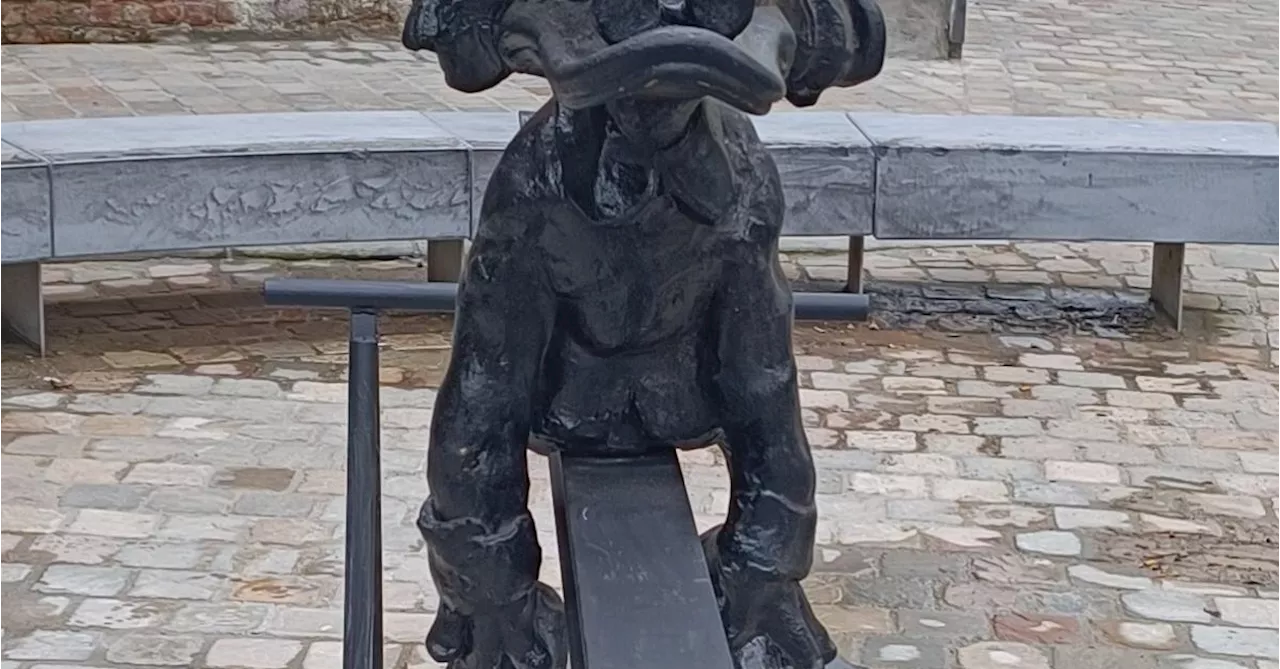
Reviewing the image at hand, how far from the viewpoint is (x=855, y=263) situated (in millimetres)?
6273

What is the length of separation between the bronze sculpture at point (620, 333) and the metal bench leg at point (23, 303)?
348cm

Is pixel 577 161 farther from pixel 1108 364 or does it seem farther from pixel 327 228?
pixel 1108 364

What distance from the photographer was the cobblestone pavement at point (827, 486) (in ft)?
13.7

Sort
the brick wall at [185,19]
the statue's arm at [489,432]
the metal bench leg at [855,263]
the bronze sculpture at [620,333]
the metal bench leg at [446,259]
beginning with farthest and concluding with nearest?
the brick wall at [185,19], the metal bench leg at [855,263], the metal bench leg at [446,259], the statue's arm at [489,432], the bronze sculpture at [620,333]

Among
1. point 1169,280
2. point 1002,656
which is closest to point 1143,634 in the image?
point 1002,656

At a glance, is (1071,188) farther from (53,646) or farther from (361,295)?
(361,295)

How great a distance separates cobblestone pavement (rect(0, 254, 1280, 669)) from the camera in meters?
4.17

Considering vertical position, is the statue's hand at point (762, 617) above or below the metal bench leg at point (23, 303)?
above

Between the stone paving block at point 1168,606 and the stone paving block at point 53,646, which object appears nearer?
the stone paving block at point 53,646

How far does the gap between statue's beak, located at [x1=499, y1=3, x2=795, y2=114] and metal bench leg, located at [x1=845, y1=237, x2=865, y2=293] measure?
162 inches

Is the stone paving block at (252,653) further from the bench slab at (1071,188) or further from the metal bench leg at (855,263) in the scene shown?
the metal bench leg at (855,263)

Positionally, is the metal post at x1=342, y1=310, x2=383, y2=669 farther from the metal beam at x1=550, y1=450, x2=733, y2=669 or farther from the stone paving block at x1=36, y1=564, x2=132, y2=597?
the stone paving block at x1=36, y1=564, x2=132, y2=597

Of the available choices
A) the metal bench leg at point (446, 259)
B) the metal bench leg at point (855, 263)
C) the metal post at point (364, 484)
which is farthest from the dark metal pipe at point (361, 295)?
the metal bench leg at point (855, 263)

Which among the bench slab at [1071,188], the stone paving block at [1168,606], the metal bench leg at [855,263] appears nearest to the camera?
the stone paving block at [1168,606]
